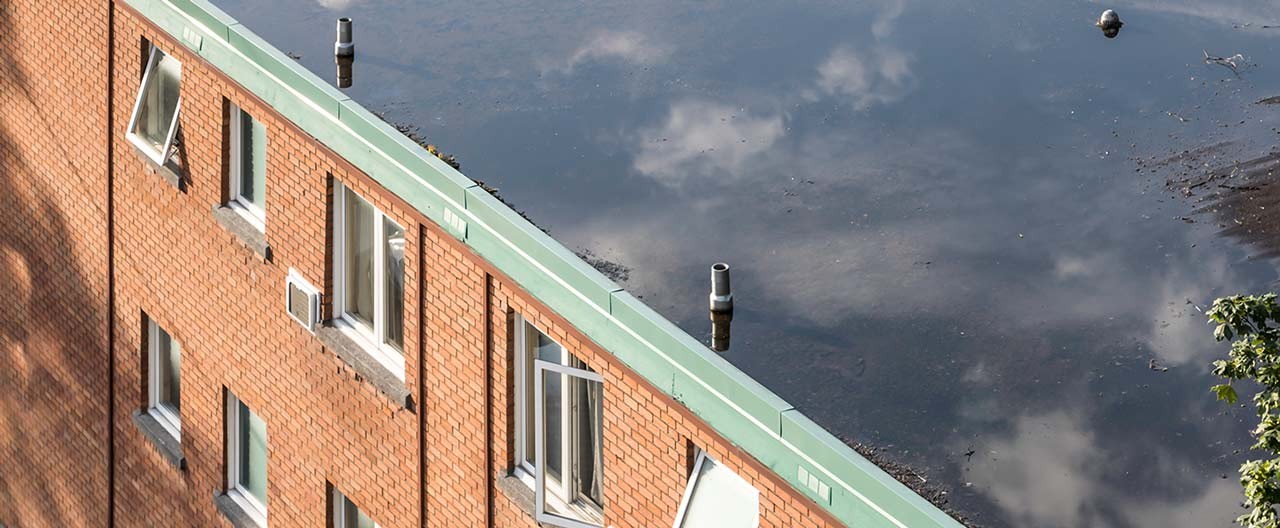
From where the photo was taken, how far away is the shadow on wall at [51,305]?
63.4 ft

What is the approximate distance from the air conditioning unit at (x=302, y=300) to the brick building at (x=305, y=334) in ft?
0.09

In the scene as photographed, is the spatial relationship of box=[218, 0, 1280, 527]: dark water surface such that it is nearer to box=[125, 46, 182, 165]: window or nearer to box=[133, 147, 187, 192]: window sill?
box=[125, 46, 182, 165]: window

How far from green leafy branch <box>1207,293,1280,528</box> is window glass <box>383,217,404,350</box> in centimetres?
638

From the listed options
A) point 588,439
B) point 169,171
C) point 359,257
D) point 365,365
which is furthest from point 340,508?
point 588,439

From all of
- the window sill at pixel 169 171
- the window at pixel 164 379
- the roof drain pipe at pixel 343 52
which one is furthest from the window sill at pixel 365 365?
the roof drain pipe at pixel 343 52

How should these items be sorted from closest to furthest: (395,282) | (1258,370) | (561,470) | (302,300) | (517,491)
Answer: (561,470) < (517,491) < (395,282) < (1258,370) < (302,300)

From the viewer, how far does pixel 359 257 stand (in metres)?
15.2

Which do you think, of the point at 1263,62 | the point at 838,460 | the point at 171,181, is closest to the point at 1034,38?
the point at 1263,62

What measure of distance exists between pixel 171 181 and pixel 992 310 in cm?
767

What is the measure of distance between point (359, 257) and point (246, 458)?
350 centimetres

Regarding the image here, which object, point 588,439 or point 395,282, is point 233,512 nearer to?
point 395,282

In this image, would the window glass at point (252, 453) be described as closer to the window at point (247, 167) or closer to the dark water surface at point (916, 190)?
the window at point (247, 167)

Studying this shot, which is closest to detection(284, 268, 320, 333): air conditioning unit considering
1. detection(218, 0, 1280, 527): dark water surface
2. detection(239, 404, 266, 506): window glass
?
detection(239, 404, 266, 506): window glass

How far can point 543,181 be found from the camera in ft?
62.0
